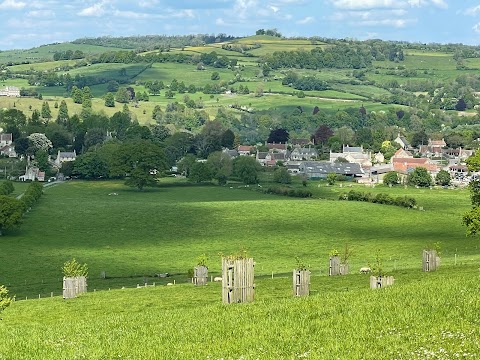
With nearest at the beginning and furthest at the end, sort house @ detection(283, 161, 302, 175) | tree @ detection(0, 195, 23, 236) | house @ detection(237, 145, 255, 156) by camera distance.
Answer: tree @ detection(0, 195, 23, 236) → house @ detection(283, 161, 302, 175) → house @ detection(237, 145, 255, 156)

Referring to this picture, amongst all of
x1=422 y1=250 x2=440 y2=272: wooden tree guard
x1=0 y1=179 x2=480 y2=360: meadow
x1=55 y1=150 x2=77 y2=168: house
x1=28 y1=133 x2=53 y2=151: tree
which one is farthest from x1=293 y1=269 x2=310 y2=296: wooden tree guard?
x1=28 y1=133 x2=53 y2=151: tree

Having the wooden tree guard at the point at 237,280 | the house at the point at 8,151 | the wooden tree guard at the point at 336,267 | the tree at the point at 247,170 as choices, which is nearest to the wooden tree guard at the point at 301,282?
the wooden tree guard at the point at 237,280

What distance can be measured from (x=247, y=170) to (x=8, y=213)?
6106 cm

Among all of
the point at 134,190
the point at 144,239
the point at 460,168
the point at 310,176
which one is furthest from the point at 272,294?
the point at 460,168

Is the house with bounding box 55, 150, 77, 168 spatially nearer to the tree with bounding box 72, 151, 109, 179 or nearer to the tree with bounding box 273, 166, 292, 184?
the tree with bounding box 72, 151, 109, 179

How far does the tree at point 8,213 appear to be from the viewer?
285ft

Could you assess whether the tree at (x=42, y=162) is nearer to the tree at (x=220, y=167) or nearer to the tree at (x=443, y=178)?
the tree at (x=220, y=167)

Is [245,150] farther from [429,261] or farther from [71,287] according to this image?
[71,287]

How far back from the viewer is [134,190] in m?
135

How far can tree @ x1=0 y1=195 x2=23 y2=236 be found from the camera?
285 ft

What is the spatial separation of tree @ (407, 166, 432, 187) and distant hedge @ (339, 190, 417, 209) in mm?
29247

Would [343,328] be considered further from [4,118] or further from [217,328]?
[4,118]

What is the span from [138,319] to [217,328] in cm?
486

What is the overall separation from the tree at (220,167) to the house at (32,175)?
27610 mm
